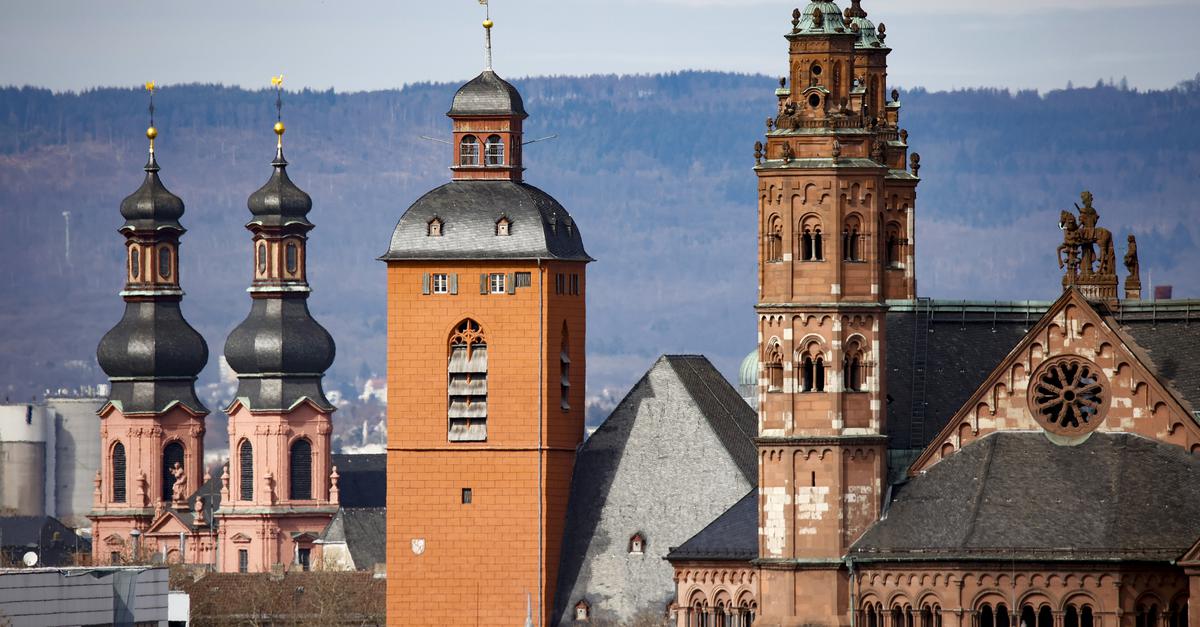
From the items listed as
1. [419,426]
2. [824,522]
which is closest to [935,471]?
[824,522]

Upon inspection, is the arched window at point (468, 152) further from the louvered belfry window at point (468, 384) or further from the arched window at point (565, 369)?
the arched window at point (565, 369)

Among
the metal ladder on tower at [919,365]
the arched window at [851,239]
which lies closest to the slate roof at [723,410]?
the metal ladder on tower at [919,365]

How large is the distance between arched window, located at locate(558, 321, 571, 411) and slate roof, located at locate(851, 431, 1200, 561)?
25.2 meters

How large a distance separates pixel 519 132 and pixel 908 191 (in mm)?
17687

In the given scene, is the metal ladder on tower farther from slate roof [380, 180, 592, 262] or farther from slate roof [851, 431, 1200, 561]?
slate roof [380, 180, 592, 262]

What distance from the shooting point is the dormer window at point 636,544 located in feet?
396

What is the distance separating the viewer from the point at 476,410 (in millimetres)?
122938

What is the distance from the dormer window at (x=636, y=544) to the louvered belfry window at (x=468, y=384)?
6240mm

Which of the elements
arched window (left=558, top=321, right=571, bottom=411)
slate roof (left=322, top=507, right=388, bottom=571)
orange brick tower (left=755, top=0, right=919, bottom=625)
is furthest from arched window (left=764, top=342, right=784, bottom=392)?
slate roof (left=322, top=507, right=388, bottom=571)

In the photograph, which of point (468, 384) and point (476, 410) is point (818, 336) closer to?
point (476, 410)

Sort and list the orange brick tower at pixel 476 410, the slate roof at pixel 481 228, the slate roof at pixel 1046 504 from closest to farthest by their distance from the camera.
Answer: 1. the slate roof at pixel 1046 504
2. the orange brick tower at pixel 476 410
3. the slate roof at pixel 481 228

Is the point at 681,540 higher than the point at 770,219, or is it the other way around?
the point at 770,219

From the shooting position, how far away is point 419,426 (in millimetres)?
123312

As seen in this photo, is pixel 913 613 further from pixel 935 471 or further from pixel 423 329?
pixel 423 329
